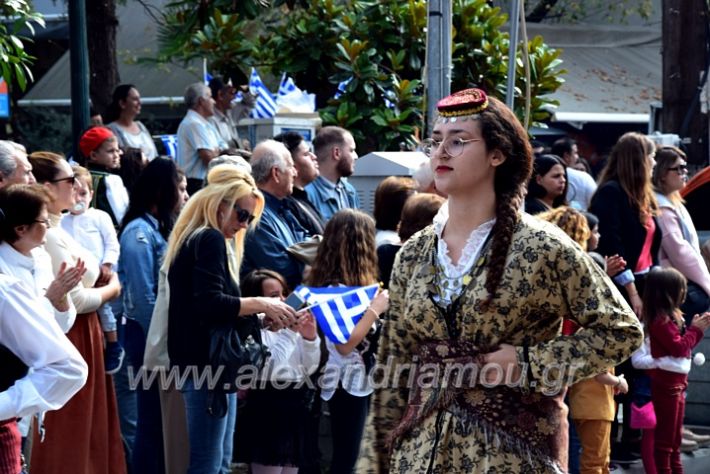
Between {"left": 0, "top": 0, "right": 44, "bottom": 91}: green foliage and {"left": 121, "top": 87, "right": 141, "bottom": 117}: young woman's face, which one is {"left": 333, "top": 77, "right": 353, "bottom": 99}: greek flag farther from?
{"left": 0, "top": 0, "right": 44, "bottom": 91}: green foliage

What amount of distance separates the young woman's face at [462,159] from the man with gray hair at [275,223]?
11.3ft

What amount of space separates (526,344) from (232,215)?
9.24 feet

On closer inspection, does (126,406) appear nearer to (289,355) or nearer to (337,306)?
(289,355)

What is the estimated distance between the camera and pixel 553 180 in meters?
8.74

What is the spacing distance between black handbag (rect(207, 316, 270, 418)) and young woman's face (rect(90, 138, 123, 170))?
269 centimetres

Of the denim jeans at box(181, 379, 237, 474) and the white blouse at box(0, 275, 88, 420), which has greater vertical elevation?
the white blouse at box(0, 275, 88, 420)

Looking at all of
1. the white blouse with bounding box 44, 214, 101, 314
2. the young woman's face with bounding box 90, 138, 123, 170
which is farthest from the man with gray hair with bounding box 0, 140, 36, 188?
the young woman's face with bounding box 90, 138, 123, 170

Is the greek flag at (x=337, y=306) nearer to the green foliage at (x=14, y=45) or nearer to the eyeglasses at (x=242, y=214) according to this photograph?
the eyeglasses at (x=242, y=214)

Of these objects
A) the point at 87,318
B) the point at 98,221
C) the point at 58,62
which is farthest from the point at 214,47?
the point at 58,62

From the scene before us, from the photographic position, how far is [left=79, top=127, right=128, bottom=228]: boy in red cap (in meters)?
8.68

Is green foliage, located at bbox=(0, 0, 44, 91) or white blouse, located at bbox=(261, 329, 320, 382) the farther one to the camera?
green foliage, located at bbox=(0, 0, 44, 91)

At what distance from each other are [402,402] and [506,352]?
43 cm

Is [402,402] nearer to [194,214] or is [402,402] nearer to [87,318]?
[194,214]

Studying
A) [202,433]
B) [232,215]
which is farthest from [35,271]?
[202,433]
